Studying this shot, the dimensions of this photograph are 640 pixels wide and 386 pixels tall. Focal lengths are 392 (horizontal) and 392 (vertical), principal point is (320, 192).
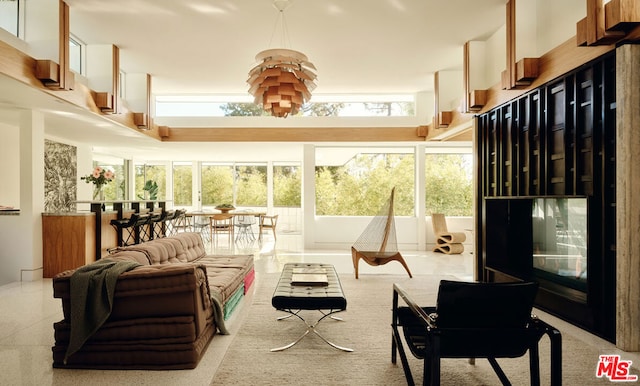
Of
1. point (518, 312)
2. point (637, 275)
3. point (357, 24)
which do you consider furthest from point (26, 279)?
point (637, 275)

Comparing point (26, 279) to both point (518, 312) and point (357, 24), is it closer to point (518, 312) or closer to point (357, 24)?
point (357, 24)

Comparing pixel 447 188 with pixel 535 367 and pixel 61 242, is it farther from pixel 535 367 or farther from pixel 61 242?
pixel 61 242

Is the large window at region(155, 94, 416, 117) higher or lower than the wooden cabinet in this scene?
higher

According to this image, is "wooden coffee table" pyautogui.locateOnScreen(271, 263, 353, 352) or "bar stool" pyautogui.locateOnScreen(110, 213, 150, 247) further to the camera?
"bar stool" pyautogui.locateOnScreen(110, 213, 150, 247)

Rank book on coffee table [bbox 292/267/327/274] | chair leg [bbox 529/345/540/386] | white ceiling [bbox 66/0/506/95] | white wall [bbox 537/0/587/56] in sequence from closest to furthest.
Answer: chair leg [bbox 529/345/540/386] → white wall [bbox 537/0/587/56] → book on coffee table [bbox 292/267/327/274] → white ceiling [bbox 66/0/506/95]

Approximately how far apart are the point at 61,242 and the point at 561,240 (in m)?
6.74

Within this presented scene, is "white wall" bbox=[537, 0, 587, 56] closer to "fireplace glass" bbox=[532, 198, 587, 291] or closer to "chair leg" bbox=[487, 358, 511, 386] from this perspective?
"fireplace glass" bbox=[532, 198, 587, 291]

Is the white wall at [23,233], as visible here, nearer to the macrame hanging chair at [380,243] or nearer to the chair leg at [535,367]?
the macrame hanging chair at [380,243]

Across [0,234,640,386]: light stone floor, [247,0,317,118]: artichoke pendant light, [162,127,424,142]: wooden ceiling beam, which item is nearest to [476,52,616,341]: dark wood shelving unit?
[0,234,640,386]: light stone floor

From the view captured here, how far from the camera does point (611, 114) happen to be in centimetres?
332

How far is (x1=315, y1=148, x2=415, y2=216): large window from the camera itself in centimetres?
959

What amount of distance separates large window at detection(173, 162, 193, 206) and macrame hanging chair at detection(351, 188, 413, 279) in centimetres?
891

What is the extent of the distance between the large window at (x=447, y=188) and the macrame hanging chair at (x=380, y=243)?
3.72 meters

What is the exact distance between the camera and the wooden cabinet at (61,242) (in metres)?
5.98
